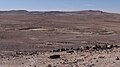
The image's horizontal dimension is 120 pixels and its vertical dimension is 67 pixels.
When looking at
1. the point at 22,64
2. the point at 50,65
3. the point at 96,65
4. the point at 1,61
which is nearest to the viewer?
the point at 96,65

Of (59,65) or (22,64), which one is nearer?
(59,65)

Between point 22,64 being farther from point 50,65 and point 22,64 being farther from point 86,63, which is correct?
point 86,63

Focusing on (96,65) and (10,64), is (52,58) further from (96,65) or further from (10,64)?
(96,65)

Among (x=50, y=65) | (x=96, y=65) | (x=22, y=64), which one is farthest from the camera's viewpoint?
(x=22, y=64)

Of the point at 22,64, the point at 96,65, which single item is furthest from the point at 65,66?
the point at 22,64

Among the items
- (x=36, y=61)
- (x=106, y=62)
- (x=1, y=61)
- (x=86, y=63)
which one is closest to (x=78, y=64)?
(x=86, y=63)

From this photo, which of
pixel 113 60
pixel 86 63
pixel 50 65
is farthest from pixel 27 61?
pixel 113 60

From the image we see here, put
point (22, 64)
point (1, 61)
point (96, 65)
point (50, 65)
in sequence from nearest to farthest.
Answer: point (96, 65), point (50, 65), point (22, 64), point (1, 61)

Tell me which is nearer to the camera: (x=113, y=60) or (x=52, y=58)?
(x=113, y=60)
